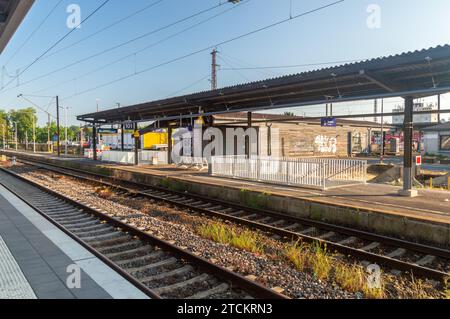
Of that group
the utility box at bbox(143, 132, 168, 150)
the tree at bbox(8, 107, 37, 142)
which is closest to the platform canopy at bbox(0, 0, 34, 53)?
the utility box at bbox(143, 132, 168, 150)

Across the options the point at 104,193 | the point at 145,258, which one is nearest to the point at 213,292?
the point at 145,258

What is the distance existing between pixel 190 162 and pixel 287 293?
766 inches

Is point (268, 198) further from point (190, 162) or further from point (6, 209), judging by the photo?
point (190, 162)

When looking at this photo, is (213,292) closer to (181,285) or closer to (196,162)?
(181,285)

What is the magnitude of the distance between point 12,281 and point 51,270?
558 mm

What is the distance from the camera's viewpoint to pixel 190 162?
2430 centimetres

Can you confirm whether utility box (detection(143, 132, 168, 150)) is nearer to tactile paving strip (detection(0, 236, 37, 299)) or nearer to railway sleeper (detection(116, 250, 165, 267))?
railway sleeper (detection(116, 250, 165, 267))

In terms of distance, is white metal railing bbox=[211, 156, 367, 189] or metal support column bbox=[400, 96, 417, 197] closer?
metal support column bbox=[400, 96, 417, 197]

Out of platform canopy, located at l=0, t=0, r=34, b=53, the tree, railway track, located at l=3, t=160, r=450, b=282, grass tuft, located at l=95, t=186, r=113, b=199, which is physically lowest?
railway track, located at l=3, t=160, r=450, b=282

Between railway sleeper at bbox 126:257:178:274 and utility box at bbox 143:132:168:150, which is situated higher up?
utility box at bbox 143:132:168:150

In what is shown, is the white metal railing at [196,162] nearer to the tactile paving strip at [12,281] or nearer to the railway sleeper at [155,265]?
the railway sleeper at [155,265]

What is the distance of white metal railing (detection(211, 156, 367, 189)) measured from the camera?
13859 millimetres

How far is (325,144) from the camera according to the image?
129 ft

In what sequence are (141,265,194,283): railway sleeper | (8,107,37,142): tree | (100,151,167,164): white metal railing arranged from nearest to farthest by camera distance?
(141,265,194,283): railway sleeper, (100,151,167,164): white metal railing, (8,107,37,142): tree
